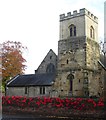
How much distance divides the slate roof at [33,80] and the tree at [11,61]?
116 inches

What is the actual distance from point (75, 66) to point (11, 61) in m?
15.3

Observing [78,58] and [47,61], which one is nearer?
[78,58]

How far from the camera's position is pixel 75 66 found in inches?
1474

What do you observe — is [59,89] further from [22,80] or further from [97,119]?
[97,119]

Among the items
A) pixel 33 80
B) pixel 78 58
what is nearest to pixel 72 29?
pixel 78 58

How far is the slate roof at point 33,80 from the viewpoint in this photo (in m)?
39.0

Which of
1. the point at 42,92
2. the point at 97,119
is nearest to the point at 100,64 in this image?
the point at 42,92

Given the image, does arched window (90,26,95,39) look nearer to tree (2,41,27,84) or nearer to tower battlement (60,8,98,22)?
tower battlement (60,8,98,22)

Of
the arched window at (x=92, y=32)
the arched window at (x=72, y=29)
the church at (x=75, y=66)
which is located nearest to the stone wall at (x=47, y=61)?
the church at (x=75, y=66)

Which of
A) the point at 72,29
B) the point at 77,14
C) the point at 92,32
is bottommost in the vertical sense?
the point at 92,32

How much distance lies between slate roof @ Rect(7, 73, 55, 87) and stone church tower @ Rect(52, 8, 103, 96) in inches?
57.8

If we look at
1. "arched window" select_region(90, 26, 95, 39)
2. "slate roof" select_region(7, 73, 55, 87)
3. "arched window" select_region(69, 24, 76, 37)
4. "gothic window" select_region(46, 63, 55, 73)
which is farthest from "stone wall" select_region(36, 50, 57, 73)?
"arched window" select_region(90, 26, 95, 39)

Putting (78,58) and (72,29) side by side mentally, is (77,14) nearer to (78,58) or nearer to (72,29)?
(72,29)

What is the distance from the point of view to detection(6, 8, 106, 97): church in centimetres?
3684
